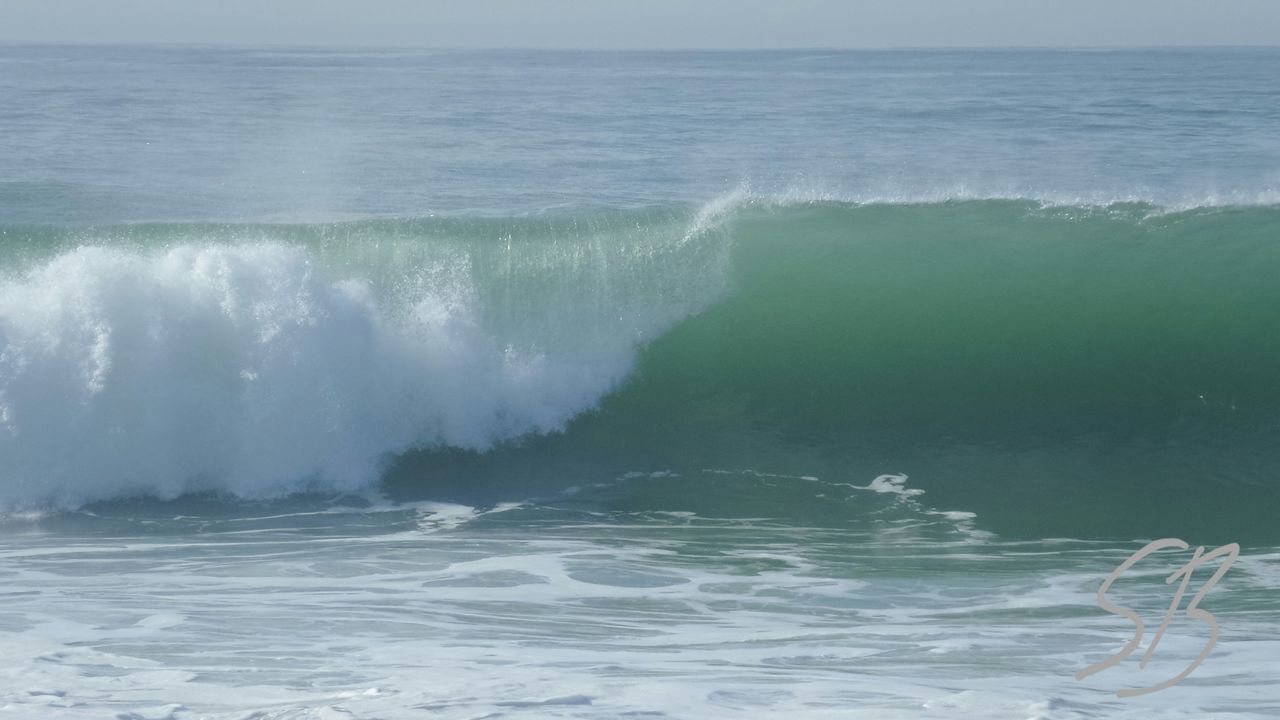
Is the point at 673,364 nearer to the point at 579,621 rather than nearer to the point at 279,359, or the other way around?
the point at 279,359

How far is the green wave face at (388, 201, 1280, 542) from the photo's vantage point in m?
6.93

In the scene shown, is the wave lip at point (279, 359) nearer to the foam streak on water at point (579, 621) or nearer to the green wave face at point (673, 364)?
the green wave face at point (673, 364)

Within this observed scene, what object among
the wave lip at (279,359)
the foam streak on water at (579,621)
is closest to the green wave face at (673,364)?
the wave lip at (279,359)

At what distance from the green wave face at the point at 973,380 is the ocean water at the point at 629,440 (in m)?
0.03

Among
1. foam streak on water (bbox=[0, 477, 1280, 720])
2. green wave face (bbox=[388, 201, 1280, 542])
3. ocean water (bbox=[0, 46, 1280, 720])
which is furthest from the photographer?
green wave face (bbox=[388, 201, 1280, 542])

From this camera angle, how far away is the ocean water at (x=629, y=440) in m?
4.08

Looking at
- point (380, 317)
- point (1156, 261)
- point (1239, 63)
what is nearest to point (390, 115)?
point (380, 317)

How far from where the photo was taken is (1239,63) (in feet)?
101

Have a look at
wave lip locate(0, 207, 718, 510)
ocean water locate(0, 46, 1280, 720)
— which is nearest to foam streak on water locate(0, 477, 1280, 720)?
ocean water locate(0, 46, 1280, 720)

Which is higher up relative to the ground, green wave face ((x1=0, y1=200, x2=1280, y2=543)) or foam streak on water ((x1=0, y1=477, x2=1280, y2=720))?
green wave face ((x1=0, y1=200, x2=1280, y2=543))

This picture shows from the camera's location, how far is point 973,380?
8234 mm

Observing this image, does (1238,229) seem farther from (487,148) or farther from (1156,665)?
(487,148)

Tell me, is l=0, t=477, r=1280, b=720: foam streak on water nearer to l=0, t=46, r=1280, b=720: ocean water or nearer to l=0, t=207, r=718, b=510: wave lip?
l=0, t=46, r=1280, b=720: ocean water

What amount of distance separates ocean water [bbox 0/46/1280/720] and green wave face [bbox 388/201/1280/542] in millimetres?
31
